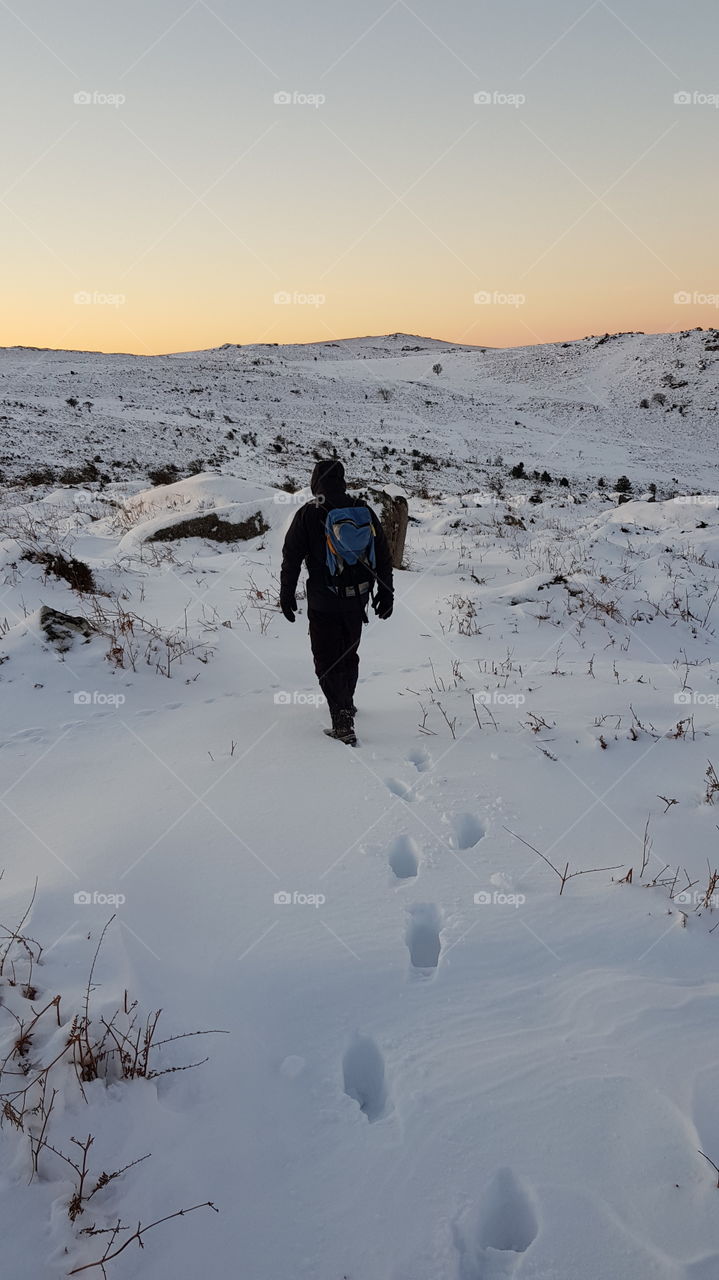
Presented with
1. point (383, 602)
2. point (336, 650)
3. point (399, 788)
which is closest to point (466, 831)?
point (399, 788)

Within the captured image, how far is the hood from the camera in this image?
468 centimetres

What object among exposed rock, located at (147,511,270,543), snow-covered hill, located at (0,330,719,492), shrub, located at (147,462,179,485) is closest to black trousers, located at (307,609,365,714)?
exposed rock, located at (147,511,270,543)

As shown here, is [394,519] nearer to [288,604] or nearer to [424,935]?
[288,604]

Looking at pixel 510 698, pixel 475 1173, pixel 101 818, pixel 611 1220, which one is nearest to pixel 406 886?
pixel 475 1173

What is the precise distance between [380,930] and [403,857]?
0.61 meters

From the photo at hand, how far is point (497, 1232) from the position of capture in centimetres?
195

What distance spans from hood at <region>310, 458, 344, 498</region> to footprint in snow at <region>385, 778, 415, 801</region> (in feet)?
6.73

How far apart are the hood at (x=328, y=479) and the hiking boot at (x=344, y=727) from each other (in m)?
1.61

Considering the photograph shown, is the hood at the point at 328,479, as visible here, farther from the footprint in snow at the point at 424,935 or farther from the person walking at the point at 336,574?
the footprint in snow at the point at 424,935

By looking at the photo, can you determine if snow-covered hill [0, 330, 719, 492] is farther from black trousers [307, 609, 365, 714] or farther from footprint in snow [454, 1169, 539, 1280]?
footprint in snow [454, 1169, 539, 1280]

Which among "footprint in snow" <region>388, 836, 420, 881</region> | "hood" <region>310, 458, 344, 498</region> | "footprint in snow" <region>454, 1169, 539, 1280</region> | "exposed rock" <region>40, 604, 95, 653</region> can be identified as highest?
"hood" <region>310, 458, 344, 498</region>

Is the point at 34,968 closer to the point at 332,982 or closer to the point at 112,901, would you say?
the point at 112,901

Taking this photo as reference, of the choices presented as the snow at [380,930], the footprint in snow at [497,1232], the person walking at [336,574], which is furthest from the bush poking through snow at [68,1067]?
the person walking at [336,574]

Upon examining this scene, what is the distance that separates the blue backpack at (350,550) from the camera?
4.60 metres
